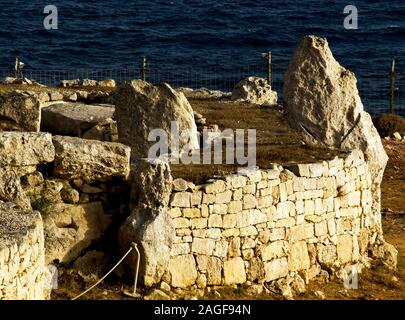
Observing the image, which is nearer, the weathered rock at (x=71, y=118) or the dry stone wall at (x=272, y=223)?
the dry stone wall at (x=272, y=223)

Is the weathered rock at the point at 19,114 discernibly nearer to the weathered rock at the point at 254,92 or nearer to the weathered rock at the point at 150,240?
the weathered rock at the point at 150,240

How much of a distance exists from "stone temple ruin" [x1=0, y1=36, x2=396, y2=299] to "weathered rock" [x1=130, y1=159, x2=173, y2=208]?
19 millimetres

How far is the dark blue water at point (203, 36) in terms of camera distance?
5667 centimetres

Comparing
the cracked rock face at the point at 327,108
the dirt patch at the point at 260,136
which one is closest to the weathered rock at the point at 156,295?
the dirt patch at the point at 260,136

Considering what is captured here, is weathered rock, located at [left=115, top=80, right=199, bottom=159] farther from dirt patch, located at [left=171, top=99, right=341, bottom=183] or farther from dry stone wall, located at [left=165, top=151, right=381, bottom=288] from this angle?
dry stone wall, located at [left=165, top=151, right=381, bottom=288]

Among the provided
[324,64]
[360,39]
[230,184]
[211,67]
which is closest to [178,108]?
[230,184]

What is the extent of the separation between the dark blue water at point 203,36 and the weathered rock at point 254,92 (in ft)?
50.4

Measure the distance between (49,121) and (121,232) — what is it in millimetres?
4182

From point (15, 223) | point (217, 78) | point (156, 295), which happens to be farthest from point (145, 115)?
point (217, 78)

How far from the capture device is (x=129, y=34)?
7462 cm

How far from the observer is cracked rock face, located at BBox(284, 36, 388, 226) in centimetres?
2373

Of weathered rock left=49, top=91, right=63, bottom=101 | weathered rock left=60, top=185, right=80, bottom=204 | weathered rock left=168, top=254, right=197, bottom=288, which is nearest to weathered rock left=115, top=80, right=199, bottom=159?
weathered rock left=60, top=185, right=80, bottom=204

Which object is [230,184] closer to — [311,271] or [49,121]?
[311,271]

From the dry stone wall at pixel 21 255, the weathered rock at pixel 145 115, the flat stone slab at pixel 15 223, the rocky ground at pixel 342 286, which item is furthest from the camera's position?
the weathered rock at pixel 145 115
